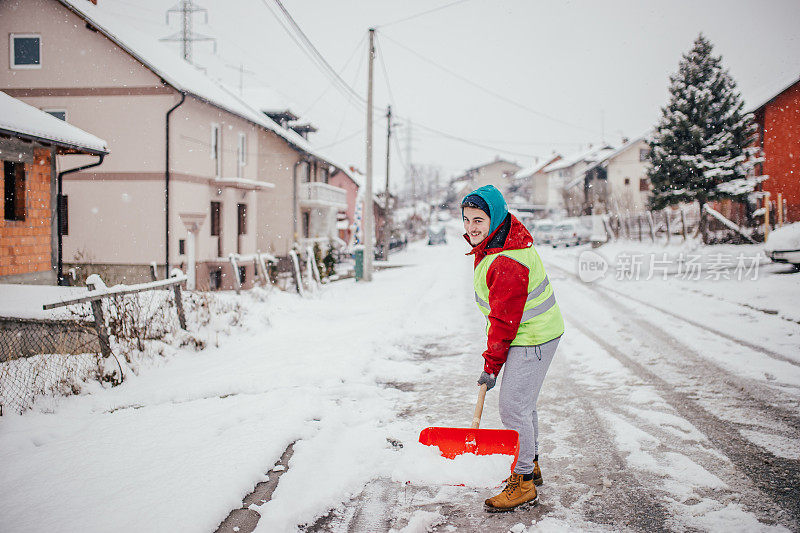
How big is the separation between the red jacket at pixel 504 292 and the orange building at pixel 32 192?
26.6ft

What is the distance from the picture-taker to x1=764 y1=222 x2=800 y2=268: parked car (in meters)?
13.0

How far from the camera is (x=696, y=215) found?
26.1m

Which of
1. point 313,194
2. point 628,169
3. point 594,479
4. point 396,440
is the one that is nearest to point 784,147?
point 313,194

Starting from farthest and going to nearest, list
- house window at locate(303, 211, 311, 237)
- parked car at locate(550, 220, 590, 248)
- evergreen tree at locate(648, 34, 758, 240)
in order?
parked car at locate(550, 220, 590, 248)
house window at locate(303, 211, 311, 237)
evergreen tree at locate(648, 34, 758, 240)

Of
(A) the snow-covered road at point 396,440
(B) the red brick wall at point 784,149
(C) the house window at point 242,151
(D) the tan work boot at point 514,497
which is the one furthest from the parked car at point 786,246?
(C) the house window at point 242,151

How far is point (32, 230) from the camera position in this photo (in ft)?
30.3

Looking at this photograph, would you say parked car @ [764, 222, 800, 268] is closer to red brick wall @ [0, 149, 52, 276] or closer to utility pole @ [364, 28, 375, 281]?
utility pole @ [364, 28, 375, 281]

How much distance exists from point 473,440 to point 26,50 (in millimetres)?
20216

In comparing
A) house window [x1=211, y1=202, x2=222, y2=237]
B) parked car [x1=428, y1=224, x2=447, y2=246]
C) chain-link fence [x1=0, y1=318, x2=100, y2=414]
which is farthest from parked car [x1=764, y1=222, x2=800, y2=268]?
parked car [x1=428, y1=224, x2=447, y2=246]

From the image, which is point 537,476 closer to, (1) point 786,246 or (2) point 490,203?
(2) point 490,203

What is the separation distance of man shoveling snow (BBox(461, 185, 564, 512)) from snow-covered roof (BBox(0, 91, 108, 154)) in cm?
752

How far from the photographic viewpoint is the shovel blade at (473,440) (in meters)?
3.00

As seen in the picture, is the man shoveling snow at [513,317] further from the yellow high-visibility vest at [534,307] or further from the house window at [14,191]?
the house window at [14,191]

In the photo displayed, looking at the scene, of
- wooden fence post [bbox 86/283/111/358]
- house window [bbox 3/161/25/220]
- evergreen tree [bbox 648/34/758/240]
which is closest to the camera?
wooden fence post [bbox 86/283/111/358]
